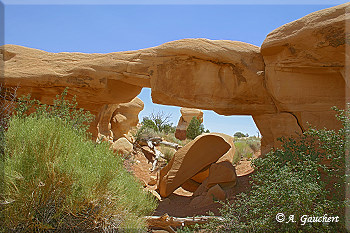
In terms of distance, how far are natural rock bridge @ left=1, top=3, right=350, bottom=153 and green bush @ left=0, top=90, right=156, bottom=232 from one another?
12.7 feet

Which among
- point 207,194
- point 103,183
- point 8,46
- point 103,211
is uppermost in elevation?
point 8,46

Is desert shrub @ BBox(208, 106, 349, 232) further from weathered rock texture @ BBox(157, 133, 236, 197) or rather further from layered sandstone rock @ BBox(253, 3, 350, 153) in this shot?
weathered rock texture @ BBox(157, 133, 236, 197)

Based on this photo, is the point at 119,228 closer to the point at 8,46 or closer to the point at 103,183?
the point at 103,183

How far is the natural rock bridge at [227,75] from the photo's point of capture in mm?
6816

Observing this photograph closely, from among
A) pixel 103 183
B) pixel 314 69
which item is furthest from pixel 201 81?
pixel 103 183

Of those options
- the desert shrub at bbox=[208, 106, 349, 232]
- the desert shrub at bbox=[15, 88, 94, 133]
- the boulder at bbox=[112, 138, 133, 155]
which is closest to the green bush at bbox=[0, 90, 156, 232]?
the desert shrub at bbox=[15, 88, 94, 133]

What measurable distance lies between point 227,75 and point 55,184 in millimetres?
5634

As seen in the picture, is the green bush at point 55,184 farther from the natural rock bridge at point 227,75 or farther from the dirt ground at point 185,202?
the natural rock bridge at point 227,75

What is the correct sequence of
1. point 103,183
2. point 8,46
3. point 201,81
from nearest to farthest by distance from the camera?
point 103,183
point 201,81
point 8,46

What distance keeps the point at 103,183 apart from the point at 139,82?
4.55 metres

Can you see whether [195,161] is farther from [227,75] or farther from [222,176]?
[227,75]

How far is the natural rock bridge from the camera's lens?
6.82m

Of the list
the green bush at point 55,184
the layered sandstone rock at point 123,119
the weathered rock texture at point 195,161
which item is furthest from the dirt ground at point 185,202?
the layered sandstone rock at point 123,119

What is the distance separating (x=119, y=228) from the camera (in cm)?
447
